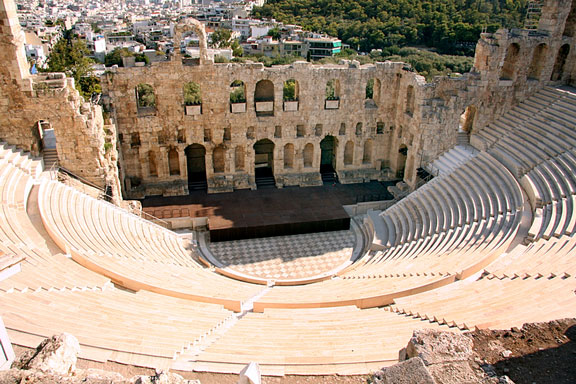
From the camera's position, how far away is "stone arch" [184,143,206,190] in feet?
96.3

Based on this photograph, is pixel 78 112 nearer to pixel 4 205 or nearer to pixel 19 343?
pixel 4 205

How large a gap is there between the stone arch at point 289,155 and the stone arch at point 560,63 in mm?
15954

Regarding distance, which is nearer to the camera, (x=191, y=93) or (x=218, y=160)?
(x=218, y=160)

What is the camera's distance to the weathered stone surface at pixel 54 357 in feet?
24.0

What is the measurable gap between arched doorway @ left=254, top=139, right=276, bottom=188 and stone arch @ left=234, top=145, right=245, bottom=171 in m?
1.22

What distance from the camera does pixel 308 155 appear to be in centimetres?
3042

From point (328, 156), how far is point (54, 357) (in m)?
25.5

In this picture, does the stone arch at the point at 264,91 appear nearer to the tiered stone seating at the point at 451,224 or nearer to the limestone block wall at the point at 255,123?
the limestone block wall at the point at 255,123

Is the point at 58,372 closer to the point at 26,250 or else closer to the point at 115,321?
the point at 115,321

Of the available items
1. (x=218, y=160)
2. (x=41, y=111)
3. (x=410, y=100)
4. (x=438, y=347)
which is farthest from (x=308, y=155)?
(x=438, y=347)

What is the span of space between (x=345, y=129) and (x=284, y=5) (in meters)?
80.1

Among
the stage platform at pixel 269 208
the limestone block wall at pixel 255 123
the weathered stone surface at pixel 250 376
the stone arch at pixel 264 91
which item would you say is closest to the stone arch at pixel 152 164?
the limestone block wall at pixel 255 123

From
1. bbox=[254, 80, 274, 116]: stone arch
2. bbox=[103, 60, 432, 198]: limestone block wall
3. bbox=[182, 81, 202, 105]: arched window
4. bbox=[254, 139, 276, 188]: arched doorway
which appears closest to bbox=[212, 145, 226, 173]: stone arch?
bbox=[103, 60, 432, 198]: limestone block wall

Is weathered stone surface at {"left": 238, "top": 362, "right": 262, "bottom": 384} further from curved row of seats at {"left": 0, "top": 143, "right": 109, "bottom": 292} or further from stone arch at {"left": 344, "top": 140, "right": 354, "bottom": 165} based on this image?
stone arch at {"left": 344, "top": 140, "right": 354, "bottom": 165}
